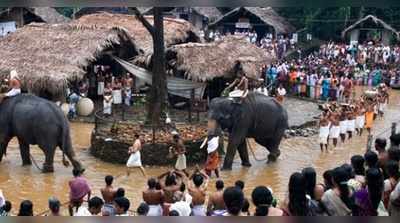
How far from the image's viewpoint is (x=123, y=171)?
13312 millimetres

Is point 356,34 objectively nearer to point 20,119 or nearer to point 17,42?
point 17,42

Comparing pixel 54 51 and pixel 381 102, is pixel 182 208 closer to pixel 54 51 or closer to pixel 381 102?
pixel 54 51

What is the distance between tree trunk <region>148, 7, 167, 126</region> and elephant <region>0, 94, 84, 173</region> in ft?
7.45

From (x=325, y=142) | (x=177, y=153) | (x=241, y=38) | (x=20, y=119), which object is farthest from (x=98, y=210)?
(x=241, y=38)

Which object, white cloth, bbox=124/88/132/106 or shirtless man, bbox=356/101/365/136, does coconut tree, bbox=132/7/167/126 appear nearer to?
white cloth, bbox=124/88/132/106

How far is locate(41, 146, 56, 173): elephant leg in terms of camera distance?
12.8 meters

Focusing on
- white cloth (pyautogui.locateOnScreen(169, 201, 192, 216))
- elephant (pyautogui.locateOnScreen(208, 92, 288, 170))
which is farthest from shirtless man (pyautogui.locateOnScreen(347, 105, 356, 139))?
white cloth (pyautogui.locateOnScreen(169, 201, 192, 216))

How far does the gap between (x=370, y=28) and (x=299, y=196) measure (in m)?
28.8

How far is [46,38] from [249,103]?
8.23m

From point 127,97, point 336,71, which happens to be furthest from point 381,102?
point 127,97

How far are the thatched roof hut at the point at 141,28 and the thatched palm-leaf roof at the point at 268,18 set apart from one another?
925 cm

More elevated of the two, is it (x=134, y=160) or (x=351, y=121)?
(x=351, y=121)

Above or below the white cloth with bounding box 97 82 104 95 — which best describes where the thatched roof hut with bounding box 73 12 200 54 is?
above

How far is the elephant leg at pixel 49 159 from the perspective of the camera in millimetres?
12773
